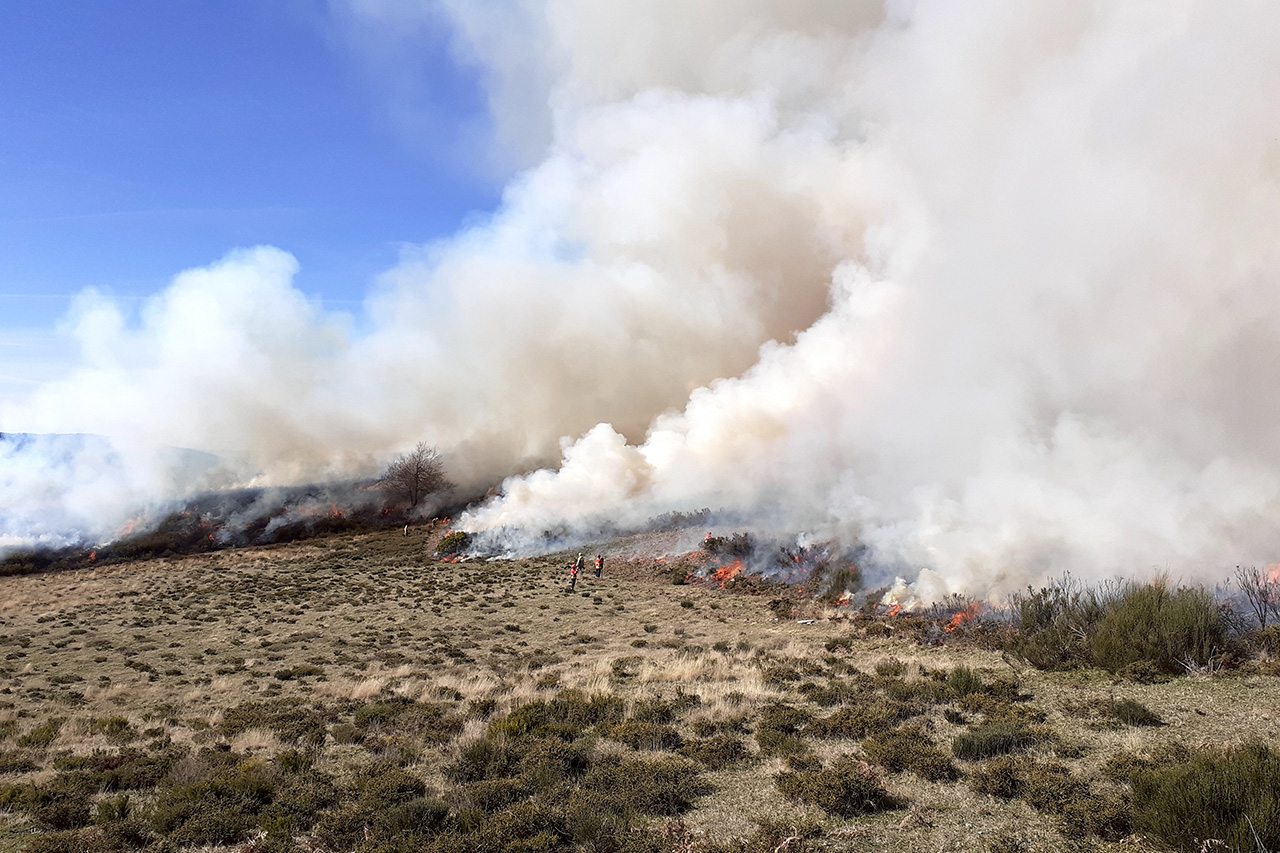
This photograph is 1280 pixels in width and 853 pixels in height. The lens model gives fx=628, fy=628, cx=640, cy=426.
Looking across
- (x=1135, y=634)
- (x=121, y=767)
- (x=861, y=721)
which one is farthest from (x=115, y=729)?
(x=1135, y=634)

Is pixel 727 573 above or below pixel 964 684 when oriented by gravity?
below

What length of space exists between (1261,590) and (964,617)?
8.28m

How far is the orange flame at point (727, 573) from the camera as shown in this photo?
4195cm

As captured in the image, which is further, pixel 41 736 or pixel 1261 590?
pixel 1261 590

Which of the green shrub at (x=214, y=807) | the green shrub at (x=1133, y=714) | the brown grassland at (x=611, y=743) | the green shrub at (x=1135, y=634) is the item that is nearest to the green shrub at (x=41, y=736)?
the brown grassland at (x=611, y=743)

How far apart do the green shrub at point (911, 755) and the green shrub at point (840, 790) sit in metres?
0.61

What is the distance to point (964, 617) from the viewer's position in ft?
77.3

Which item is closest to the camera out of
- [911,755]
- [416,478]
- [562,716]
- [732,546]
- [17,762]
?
[911,755]

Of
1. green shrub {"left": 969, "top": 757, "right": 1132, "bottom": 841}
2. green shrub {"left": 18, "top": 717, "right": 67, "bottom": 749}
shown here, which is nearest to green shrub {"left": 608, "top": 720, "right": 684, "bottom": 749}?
green shrub {"left": 969, "top": 757, "right": 1132, "bottom": 841}

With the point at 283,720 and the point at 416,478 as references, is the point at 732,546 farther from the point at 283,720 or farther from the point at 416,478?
the point at 416,478

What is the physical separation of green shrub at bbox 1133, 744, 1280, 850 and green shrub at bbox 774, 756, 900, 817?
3057 millimetres

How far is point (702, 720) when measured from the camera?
1345cm

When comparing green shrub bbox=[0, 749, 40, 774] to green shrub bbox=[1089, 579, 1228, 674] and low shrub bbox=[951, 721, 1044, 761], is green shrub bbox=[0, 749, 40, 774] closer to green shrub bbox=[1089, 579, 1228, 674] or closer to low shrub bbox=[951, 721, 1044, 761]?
low shrub bbox=[951, 721, 1044, 761]

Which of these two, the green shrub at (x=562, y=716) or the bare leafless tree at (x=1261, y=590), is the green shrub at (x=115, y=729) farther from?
the bare leafless tree at (x=1261, y=590)
